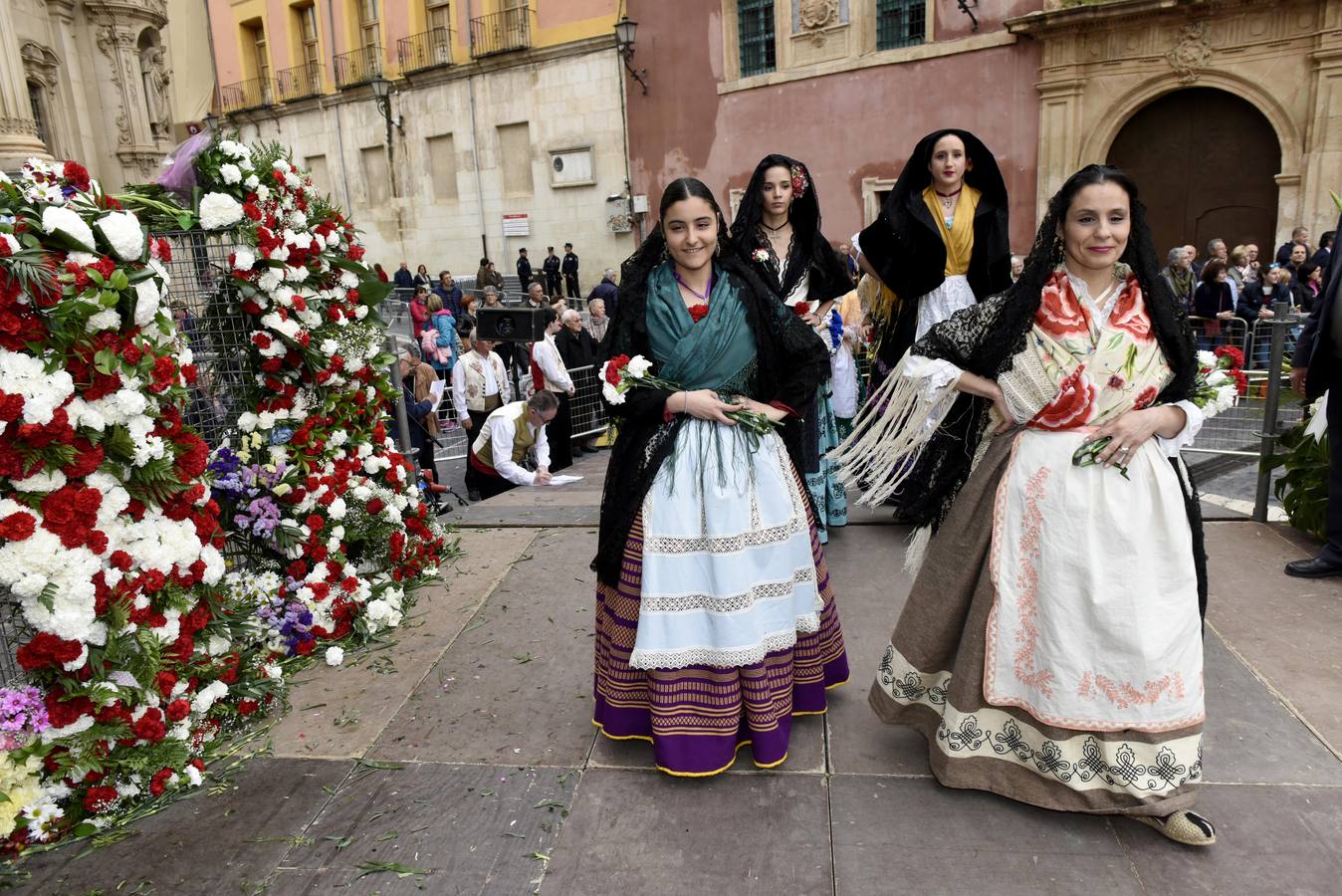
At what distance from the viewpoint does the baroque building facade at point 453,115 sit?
20.6 m

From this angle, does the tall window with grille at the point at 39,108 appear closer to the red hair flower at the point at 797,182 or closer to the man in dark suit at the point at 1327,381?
the red hair flower at the point at 797,182

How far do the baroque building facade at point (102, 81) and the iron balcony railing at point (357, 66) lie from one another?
13.9 ft

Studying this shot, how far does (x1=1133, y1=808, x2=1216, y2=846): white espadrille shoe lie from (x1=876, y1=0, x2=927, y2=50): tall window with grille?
52.8 feet

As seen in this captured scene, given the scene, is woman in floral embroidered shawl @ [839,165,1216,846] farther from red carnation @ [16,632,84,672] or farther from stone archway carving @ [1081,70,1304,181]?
stone archway carving @ [1081,70,1304,181]

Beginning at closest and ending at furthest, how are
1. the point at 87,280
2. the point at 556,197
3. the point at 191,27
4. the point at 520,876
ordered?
the point at 520,876
the point at 87,280
the point at 191,27
the point at 556,197

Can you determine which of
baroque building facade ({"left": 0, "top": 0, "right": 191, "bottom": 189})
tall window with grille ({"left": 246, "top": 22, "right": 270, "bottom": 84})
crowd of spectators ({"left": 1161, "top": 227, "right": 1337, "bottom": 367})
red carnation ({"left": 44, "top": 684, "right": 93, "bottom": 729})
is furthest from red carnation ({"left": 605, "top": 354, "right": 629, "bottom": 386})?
tall window with grille ({"left": 246, "top": 22, "right": 270, "bottom": 84})

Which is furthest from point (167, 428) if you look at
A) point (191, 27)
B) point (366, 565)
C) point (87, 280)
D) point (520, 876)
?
point (191, 27)

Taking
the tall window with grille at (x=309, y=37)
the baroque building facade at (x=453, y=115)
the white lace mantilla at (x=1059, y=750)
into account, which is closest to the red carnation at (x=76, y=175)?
the white lace mantilla at (x=1059, y=750)

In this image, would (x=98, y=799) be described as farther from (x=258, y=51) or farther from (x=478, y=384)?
(x=258, y=51)

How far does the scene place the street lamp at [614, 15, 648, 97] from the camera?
19.1m

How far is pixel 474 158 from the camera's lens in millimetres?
22609

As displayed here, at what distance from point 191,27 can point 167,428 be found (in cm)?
391

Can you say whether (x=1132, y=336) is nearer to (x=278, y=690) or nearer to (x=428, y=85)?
(x=278, y=690)

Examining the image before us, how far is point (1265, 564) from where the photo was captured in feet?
15.2
